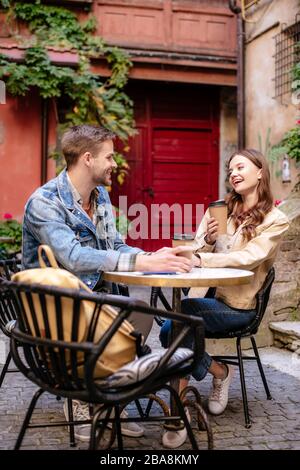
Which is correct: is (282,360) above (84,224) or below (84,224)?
below

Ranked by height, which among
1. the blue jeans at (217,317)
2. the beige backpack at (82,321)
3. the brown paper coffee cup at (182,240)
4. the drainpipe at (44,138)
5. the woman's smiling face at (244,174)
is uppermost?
the drainpipe at (44,138)

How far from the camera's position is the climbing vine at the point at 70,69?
9.59m

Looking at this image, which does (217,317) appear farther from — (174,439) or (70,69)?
(70,69)

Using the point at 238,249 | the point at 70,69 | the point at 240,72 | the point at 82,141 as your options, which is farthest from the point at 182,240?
the point at 240,72

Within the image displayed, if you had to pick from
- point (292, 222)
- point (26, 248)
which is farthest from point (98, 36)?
point (26, 248)

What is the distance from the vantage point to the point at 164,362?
2461 mm

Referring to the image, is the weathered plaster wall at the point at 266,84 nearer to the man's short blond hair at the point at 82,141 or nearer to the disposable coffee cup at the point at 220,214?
the disposable coffee cup at the point at 220,214

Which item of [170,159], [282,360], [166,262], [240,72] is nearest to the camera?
[166,262]

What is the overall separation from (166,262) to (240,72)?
26.2 ft

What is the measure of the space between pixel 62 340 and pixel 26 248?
3.78 feet

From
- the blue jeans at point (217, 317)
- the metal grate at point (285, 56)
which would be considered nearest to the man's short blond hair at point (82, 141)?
the blue jeans at point (217, 317)

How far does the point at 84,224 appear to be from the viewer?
11.4ft

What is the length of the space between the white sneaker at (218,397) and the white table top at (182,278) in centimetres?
85
